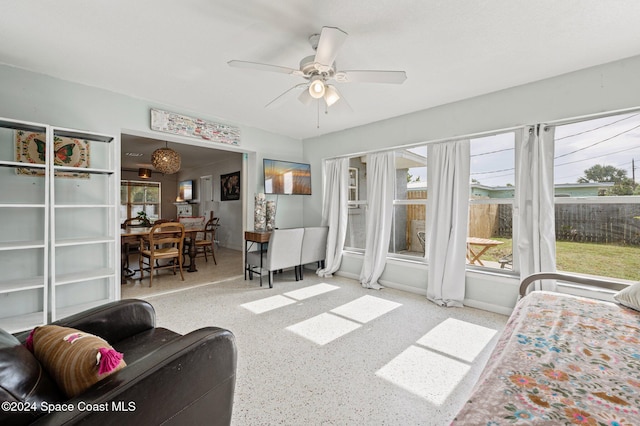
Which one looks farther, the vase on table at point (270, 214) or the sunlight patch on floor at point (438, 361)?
the vase on table at point (270, 214)

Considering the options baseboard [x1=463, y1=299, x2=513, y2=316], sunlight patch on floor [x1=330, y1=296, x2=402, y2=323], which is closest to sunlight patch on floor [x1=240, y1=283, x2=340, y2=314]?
sunlight patch on floor [x1=330, y1=296, x2=402, y2=323]

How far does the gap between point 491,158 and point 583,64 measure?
3.52 feet

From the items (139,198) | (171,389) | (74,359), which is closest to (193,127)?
(74,359)

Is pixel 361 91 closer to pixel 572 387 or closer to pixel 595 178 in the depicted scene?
pixel 595 178

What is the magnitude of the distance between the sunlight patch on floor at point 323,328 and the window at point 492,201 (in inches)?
71.4

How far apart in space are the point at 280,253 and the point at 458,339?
2.45 meters

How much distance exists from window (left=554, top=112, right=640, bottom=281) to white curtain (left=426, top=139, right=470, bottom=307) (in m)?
0.84

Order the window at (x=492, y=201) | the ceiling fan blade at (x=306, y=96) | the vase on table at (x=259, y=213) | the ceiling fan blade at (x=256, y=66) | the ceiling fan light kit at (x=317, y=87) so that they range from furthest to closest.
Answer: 1. the vase on table at (x=259, y=213)
2. the window at (x=492, y=201)
3. the ceiling fan blade at (x=306, y=96)
4. the ceiling fan light kit at (x=317, y=87)
5. the ceiling fan blade at (x=256, y=66)

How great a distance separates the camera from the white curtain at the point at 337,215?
4.48m

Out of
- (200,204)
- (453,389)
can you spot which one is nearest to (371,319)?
(453,389)

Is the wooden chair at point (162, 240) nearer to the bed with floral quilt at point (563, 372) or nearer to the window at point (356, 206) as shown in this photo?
the window at point (356, 206)

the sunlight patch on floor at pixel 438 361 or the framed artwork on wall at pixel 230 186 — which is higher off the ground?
the framed artwork on wall at pixel 230 186

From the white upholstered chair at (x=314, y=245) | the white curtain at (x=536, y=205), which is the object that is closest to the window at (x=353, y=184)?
the white upholstered chair at (x=314, y=245)

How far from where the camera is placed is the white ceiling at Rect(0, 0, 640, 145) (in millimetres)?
1748
